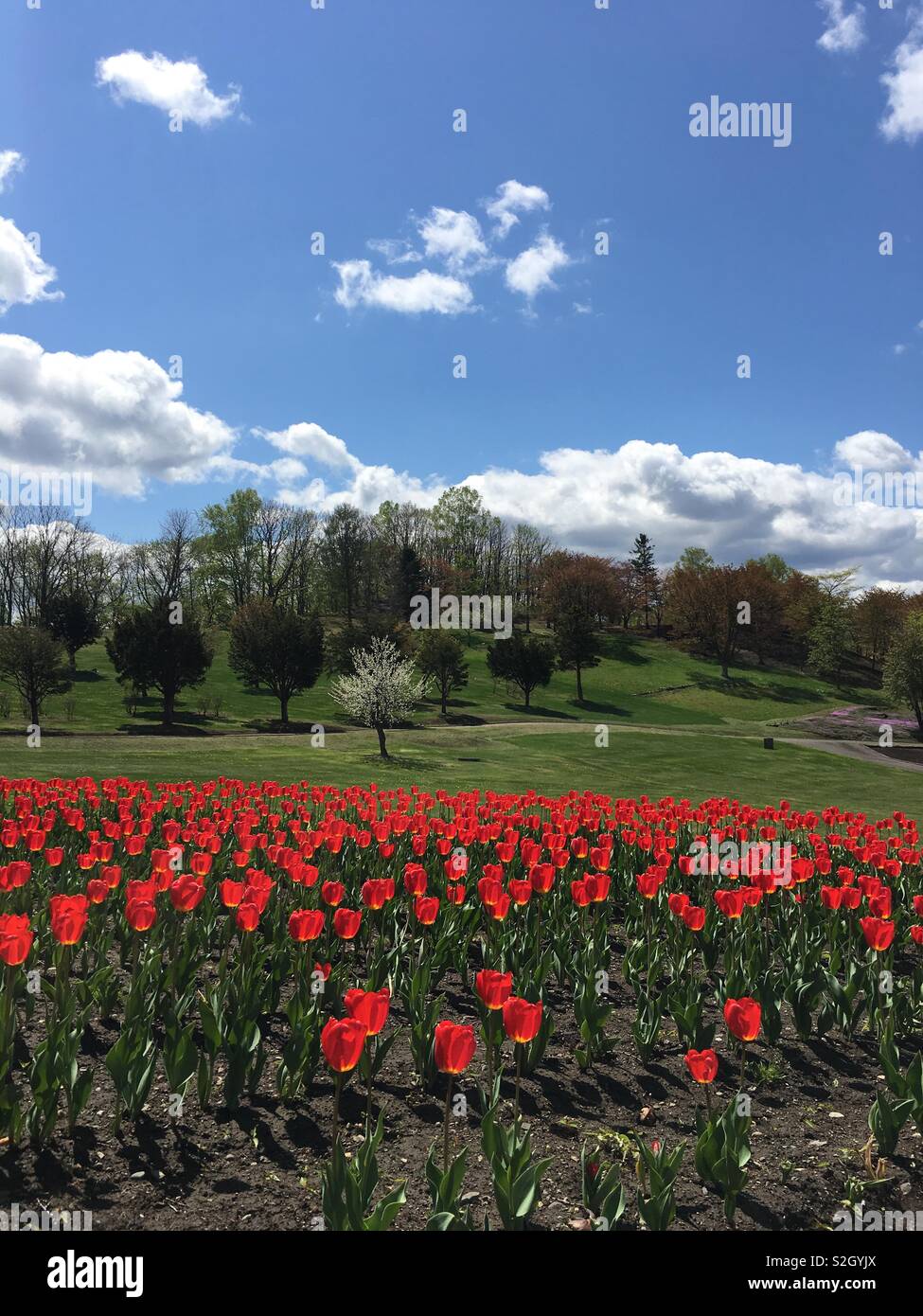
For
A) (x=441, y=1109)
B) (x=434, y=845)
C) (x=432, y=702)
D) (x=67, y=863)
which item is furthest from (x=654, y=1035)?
(x=432, y=702)

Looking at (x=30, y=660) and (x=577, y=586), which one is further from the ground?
(x=577, y=586)

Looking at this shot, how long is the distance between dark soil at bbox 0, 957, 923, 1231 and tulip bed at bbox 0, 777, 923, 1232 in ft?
0.05

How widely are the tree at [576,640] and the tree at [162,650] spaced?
30755 mm

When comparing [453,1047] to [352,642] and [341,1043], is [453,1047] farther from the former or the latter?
[352,642]

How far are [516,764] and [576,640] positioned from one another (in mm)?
36999

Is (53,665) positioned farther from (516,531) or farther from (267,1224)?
(516,531)

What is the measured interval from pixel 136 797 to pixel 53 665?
39.8 meters

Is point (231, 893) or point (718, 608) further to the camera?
point (718, 608)

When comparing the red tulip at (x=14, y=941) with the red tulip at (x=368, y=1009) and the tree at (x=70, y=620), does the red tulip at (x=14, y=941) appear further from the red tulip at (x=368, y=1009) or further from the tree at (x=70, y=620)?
the tree at (x=70, y=620)

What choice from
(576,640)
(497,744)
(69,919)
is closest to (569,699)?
(576,640)

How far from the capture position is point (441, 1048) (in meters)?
3.39

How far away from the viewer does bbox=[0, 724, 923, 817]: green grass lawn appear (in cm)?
2433

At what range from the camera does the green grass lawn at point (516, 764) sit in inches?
958

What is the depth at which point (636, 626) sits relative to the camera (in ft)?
371
